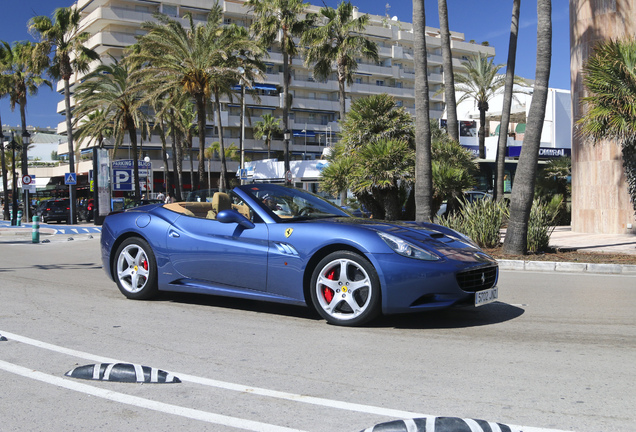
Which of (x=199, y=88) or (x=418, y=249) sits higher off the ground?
(x=199, y=88)

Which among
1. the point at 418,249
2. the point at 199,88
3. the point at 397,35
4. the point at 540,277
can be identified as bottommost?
the point at 540,277

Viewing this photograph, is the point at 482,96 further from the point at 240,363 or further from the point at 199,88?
the point at 240,363

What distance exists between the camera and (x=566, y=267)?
11.0 m

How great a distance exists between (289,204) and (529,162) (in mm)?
7368

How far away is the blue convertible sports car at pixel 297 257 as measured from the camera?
18.1 feet

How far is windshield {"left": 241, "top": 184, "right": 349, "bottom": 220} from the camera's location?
6.45m

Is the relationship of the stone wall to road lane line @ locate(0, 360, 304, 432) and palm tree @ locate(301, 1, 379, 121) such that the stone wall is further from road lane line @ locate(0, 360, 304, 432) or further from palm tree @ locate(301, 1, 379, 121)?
palm tree @ locate(301, 1, 379, 121)

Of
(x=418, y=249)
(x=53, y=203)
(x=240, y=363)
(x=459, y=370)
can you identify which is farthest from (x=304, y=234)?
(x=53, y=203)

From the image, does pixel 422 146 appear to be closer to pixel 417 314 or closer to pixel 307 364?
pixel 417 314

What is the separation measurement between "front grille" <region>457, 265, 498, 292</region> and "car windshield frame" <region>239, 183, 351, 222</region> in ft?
5.21

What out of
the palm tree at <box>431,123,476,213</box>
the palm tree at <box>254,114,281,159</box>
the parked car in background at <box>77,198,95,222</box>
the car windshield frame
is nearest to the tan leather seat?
the car windshield frame

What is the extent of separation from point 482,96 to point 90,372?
4469 cm

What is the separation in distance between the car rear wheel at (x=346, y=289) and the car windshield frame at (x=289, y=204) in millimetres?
760

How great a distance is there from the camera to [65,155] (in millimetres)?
77312
